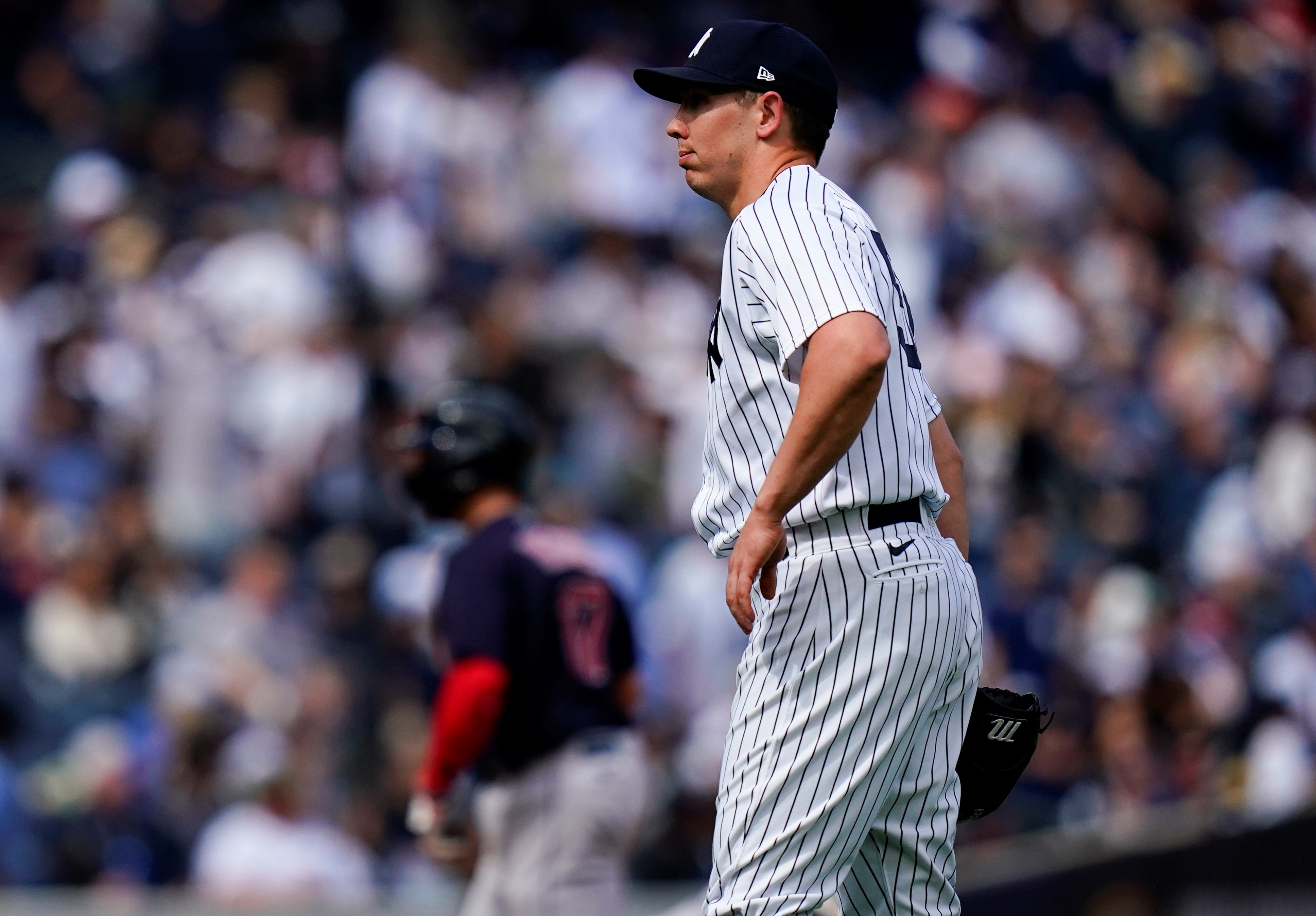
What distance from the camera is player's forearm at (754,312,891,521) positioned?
340 centimetres

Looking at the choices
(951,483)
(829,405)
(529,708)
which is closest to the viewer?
(829,405)

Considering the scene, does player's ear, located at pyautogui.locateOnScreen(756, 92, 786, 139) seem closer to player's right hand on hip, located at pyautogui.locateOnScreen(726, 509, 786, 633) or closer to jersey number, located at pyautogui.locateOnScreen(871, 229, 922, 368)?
jersey number, located at pyautogui.locateOnScreen(871, 229, 922, 368)

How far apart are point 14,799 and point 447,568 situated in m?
Result: 4.20

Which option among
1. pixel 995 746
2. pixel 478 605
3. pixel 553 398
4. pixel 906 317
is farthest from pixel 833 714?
pixel 553 398

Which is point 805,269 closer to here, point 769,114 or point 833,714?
point 769,114

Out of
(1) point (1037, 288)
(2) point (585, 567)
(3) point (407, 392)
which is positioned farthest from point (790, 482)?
(1) point (1037, 288)

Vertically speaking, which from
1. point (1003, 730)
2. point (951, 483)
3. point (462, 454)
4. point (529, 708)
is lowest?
point (529, 708)

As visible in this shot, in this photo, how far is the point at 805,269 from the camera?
353 centimetres

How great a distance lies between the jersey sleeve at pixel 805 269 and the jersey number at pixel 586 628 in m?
2.34

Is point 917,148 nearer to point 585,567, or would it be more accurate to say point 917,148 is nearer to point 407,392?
point 407,392

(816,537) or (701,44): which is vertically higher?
(701,44)

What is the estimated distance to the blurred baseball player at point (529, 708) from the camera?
564 cm

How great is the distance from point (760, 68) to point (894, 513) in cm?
89

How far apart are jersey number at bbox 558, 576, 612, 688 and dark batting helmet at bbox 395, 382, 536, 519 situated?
1.36 ft
